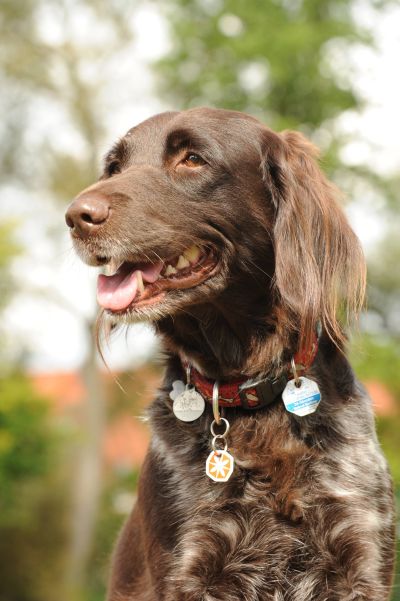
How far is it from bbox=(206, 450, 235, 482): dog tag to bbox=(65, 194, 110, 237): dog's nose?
917 mm

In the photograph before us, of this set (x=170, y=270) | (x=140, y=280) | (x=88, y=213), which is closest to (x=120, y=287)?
(x=140, y=280)

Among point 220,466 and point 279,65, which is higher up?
point 279,65

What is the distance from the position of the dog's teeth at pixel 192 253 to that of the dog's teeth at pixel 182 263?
0.04 feet

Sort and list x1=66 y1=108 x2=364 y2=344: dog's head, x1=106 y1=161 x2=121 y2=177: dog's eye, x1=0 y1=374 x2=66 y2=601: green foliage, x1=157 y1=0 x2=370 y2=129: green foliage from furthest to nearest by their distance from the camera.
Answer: x1=157 y1=0 x2=370 y2=129: green foliage < x1=0 y1=374 x2=66 y2=601: green foliage < x1=106 y1=161 x2=121 y2=177: dog's eye < x1=66 y1=108 x2=364 y2=344: dog's head

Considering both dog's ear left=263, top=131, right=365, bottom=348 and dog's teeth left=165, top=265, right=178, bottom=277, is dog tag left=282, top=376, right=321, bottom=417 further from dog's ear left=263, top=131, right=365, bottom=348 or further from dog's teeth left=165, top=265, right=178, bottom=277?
dog's teeth left=165, top=265, right=178, bottom=277

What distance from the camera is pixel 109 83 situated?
68.6 feet

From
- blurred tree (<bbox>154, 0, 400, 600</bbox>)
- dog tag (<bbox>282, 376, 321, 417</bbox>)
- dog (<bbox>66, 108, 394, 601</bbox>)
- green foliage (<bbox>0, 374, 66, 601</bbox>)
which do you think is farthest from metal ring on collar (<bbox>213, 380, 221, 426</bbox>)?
blurred tree (<bbox>154, 0, 400, 600</bbox>)

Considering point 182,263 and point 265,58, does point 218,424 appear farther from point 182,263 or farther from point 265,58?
point 265,58

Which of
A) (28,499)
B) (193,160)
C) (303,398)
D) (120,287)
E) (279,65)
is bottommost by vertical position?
(28,499)

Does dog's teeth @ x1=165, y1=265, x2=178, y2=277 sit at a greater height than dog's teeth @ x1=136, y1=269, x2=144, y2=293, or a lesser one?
greater

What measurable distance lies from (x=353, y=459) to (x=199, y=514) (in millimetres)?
596

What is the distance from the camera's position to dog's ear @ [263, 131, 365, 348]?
10.6 ft

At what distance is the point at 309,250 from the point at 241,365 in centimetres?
52

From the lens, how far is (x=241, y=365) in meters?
3.44
